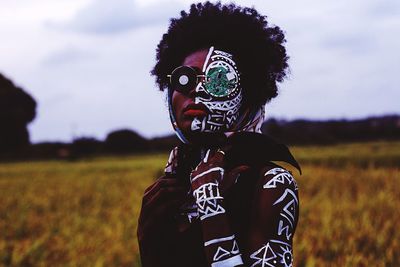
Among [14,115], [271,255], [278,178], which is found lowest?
[271,255]

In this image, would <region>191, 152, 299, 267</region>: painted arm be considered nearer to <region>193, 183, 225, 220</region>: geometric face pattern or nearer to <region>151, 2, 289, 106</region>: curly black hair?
<region>193, 183, 225, 220</region>: geometric face pattern

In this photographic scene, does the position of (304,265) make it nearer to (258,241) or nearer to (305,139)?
(258,241)

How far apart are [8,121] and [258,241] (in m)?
42.2

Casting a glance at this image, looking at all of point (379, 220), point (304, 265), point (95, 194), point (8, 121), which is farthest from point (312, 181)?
point (8, 121)

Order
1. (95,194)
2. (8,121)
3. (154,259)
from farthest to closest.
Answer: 1. (8,121)
2. (95,194)
3. (154,259)

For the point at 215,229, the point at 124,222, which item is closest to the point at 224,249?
the point at 215,229

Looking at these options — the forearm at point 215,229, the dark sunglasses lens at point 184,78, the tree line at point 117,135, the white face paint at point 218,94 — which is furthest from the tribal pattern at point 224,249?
the tree line at point 117,135

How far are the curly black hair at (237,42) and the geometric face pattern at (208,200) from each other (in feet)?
1.23

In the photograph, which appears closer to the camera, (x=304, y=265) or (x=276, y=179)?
(x=276, y=179)

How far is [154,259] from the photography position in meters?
2.09

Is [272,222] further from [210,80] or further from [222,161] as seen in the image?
[210,80]

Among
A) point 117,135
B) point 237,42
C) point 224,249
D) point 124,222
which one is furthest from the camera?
point 117,135

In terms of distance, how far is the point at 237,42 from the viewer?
2225 mm

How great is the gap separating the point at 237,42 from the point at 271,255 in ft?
2.35
